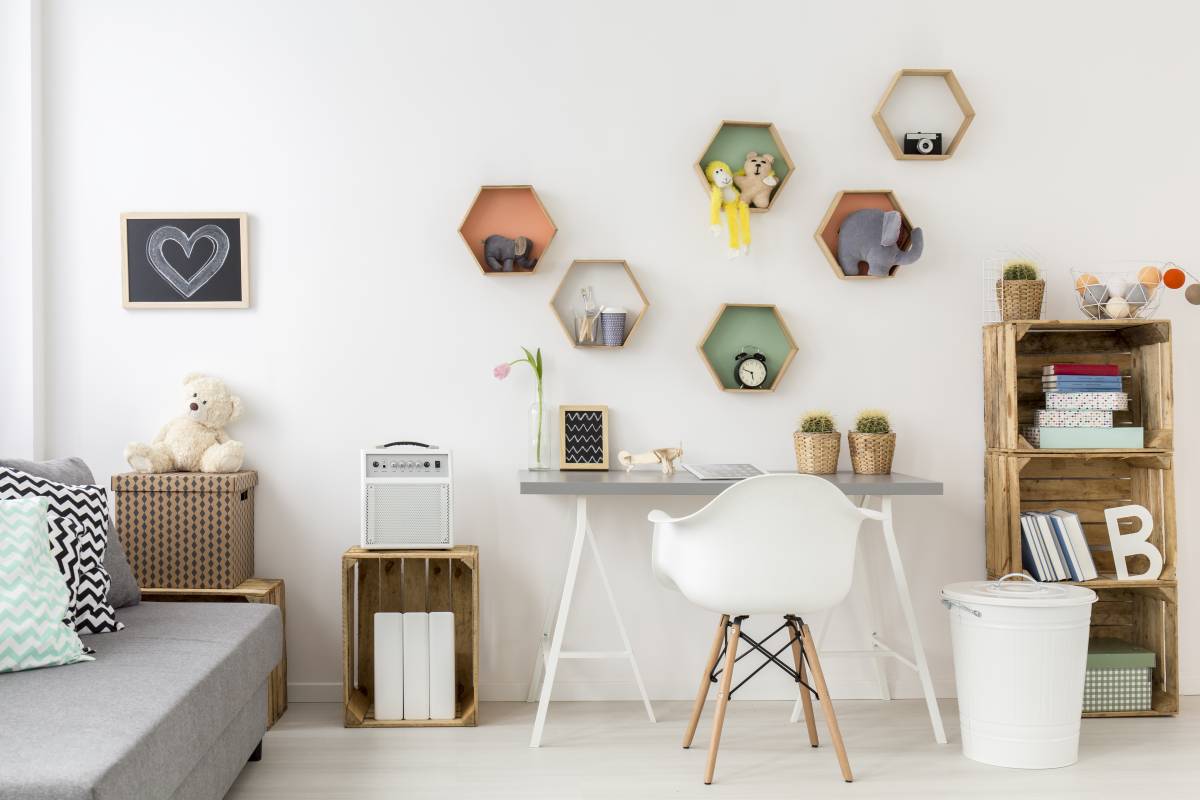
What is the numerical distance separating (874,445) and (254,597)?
1.97m

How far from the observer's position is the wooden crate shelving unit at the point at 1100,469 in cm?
309

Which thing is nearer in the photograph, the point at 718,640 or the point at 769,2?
the point at 718,640

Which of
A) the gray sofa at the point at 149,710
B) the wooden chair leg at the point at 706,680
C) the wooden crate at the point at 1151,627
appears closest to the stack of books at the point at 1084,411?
the wooden crate at the point at 1151,627

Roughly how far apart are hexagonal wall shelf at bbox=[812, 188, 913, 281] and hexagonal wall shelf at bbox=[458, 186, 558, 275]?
93cm

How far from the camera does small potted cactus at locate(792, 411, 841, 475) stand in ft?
10.2

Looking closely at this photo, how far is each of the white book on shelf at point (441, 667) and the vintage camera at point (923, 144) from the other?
84.3 inches

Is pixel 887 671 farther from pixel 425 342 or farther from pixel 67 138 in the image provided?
pixel 67 138

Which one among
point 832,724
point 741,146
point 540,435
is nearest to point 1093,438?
point 832,724

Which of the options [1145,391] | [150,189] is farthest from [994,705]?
[150,189]

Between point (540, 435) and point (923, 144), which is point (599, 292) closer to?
point (540, 435)

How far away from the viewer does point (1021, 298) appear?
315 cm

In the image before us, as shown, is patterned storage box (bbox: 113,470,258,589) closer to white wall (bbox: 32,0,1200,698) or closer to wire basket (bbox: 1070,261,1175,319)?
white wall (bbox: 32,0,1200,698)

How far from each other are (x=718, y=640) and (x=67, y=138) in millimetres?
2655

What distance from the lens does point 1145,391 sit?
3221mm
